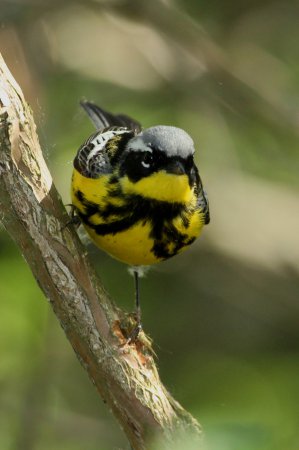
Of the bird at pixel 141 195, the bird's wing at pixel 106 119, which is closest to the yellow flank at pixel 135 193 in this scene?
the bird at pixel 141 195

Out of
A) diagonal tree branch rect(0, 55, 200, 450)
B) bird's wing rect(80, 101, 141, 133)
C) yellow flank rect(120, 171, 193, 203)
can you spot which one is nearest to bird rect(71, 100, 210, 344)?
yellow flank rect(120, 171, 193, 203)

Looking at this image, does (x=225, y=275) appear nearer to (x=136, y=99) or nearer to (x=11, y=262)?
(x=136, y=99)

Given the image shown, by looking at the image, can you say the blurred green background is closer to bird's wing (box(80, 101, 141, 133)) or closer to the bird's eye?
bird's wing (box(80, 101, 141, 133))

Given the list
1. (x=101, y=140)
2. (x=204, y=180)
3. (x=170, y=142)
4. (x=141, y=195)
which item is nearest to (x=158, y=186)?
(x=141, y=195)

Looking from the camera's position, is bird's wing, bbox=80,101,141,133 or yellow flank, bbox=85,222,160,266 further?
bird's wing, bbox=80,101,141,133

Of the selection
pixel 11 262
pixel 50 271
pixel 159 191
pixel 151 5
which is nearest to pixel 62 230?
pixel 50 271
